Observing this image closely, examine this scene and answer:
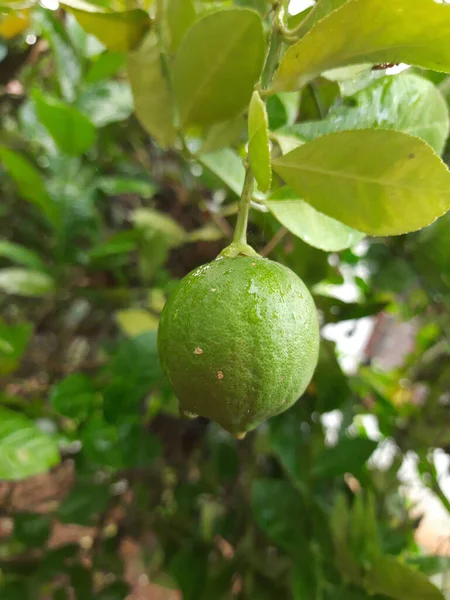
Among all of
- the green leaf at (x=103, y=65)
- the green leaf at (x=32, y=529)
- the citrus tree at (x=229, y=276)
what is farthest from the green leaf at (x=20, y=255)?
the green leaf at (x=32, y=529)

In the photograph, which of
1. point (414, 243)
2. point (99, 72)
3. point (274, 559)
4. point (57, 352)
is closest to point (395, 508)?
point (274, 559)

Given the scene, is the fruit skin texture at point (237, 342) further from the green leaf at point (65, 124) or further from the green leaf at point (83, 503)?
the green leaf at point (83, 503)

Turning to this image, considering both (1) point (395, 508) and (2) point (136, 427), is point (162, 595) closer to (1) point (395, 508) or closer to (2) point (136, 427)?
(1) point (395, 508)

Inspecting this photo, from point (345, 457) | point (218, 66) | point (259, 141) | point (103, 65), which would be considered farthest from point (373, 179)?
point (103, 65)

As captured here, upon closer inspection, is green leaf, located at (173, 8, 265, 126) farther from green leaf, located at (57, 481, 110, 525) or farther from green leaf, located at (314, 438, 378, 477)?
green leaf, located at (57, 481, 110, 525)

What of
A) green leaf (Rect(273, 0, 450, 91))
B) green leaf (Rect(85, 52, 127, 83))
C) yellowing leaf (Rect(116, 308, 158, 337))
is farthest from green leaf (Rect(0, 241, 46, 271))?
green leaf (Rect(273, 0, 450, 91))

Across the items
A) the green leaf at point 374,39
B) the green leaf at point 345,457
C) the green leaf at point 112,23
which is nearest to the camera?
the green leaf at point 374,39
